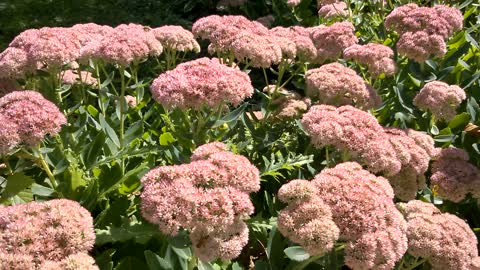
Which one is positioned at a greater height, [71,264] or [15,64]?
[71,264]

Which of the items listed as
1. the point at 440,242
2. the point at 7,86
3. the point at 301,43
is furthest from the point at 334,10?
the point at 440,242

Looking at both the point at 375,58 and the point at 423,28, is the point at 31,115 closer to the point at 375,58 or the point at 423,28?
the point at 375,58

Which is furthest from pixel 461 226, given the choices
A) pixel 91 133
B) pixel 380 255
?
pixel 91 133

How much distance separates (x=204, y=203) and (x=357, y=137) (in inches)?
43.5

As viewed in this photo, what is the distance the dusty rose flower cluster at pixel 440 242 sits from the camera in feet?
7.75

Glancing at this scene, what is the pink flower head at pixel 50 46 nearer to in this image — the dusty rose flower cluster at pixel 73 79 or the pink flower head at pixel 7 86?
the pink flower head at pixel 7 86

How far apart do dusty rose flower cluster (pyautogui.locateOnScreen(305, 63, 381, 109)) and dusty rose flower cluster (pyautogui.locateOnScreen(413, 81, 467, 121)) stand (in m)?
0.29

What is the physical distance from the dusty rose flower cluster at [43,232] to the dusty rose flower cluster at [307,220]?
76 cm

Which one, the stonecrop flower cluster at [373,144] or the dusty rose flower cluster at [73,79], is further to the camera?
the dusty rose flower cluster at [73,79]

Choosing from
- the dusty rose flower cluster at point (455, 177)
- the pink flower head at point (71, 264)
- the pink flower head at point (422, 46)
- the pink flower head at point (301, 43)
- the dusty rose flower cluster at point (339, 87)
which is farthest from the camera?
the pink flower head at point (301, 43)

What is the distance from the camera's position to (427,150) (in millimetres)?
3117

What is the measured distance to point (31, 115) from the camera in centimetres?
250

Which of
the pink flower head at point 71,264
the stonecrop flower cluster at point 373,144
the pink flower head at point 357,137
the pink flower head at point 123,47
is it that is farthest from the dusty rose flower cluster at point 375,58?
the pink flower head at point 71,264

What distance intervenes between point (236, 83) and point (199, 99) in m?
0.24
